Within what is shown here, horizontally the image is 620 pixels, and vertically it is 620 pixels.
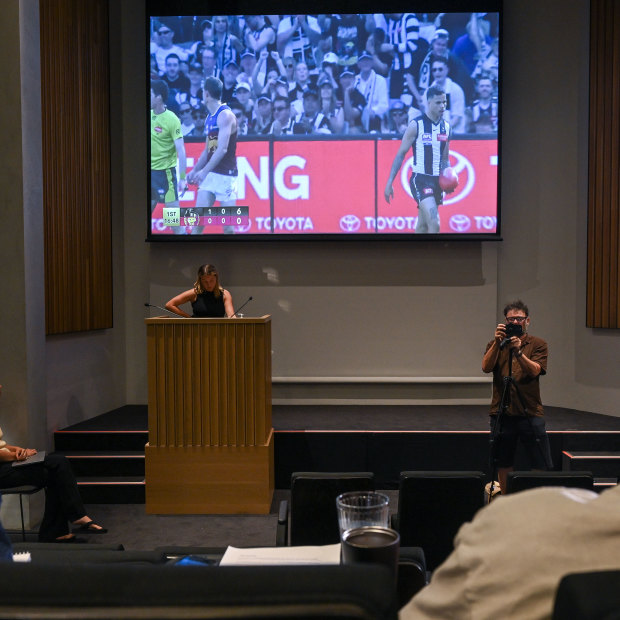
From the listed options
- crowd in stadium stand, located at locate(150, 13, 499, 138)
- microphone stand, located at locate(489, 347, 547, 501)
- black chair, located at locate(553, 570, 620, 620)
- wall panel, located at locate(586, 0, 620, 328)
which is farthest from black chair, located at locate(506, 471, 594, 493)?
crowd in stadium stand, located at locate(150, 13, 499, 138)

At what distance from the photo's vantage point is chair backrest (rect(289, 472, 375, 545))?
8.77 ft

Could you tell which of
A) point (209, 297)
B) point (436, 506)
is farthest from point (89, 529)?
point (436, 506)

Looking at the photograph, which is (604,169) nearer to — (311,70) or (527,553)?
(311,70)

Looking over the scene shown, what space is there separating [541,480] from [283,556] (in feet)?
6.07

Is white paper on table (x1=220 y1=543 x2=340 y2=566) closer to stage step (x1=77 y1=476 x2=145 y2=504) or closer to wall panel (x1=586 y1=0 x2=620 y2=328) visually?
stage step (x1=77 y1=476 x2=145 y2=504)

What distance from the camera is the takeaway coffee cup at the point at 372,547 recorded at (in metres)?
1.02

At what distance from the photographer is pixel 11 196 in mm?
4449

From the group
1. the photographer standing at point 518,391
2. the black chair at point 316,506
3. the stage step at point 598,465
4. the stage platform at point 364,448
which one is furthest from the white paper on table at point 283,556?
the stage step at point 598,465

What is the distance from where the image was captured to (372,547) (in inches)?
40.1

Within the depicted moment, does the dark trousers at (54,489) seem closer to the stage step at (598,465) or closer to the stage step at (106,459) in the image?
the stage step at (106,459)

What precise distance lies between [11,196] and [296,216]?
285 centimetres

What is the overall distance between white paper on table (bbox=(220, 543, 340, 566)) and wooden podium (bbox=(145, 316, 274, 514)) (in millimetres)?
3309

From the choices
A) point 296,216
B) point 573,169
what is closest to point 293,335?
point 296,216

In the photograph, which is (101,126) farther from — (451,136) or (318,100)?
(451,136)
